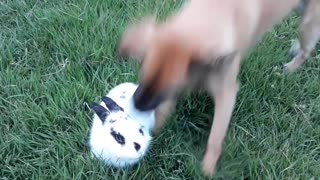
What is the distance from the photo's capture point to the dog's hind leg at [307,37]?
2729 mm

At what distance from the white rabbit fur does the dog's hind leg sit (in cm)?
82

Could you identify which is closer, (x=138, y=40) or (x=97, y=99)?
(x=138, y=40)

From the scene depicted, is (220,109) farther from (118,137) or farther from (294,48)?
(294,48)

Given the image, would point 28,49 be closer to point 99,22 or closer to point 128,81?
point 99,22

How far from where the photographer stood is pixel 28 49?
2.90m

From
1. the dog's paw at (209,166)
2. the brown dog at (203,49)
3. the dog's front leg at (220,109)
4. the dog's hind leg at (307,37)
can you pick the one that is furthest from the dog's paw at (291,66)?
the dog's paw at (209,166)

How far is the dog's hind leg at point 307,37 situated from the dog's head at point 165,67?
0.98 meters

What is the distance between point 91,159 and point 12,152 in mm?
320

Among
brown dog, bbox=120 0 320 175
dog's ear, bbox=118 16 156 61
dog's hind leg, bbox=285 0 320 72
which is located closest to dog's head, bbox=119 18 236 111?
brown dog, bbox=120 0 320 175

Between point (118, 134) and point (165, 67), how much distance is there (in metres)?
0.53

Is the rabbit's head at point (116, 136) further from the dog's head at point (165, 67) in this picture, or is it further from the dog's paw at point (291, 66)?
the dog's paw at point (291, 66)

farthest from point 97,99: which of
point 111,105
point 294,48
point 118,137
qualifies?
point 294,48

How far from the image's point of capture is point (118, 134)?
2.25 m

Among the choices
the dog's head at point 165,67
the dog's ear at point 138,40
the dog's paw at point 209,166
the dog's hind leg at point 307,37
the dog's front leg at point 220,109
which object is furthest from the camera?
the dog's hind leg at point 307,37
